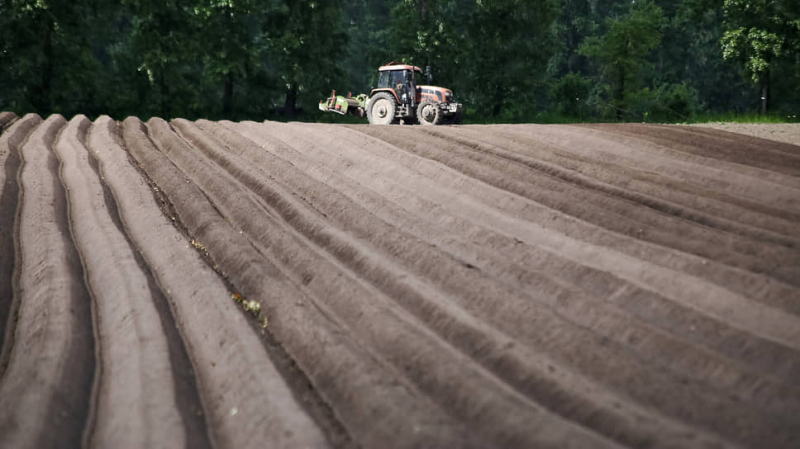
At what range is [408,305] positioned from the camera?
16.5 ft

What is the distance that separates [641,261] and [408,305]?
2.15 metres

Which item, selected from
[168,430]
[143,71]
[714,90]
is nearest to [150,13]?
[143,71]

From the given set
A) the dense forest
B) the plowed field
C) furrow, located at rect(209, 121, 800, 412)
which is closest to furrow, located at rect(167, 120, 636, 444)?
the plowed field

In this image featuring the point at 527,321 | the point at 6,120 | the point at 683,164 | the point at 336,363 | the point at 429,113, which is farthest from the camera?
the point at 429,113

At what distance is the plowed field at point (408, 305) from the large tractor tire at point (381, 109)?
26.2 feet

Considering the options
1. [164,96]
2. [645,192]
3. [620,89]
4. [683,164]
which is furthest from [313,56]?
[645,192]

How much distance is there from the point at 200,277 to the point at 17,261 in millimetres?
1984

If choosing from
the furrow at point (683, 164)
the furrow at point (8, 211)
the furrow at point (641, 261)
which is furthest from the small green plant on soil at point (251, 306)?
the furrow at point (683, 164)

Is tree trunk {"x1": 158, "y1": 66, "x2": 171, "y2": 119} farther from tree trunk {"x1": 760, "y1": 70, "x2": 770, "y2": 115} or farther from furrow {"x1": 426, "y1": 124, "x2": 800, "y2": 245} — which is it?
tree trunk {"x1": 760, "y1": 70, "x2": 770, "y2": 115}

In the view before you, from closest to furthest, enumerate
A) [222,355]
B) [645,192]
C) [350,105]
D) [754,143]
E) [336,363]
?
1. [336,363]
2. [222,355]
3. [645,192]
4. [754,143]
5. [350,105]

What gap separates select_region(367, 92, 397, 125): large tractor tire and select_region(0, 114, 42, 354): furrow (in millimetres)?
8410

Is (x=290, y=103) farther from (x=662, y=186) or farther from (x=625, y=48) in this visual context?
(x=662, y=186)

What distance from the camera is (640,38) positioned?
90.3 ft

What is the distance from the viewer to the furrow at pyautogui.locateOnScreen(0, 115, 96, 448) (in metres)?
3.50
